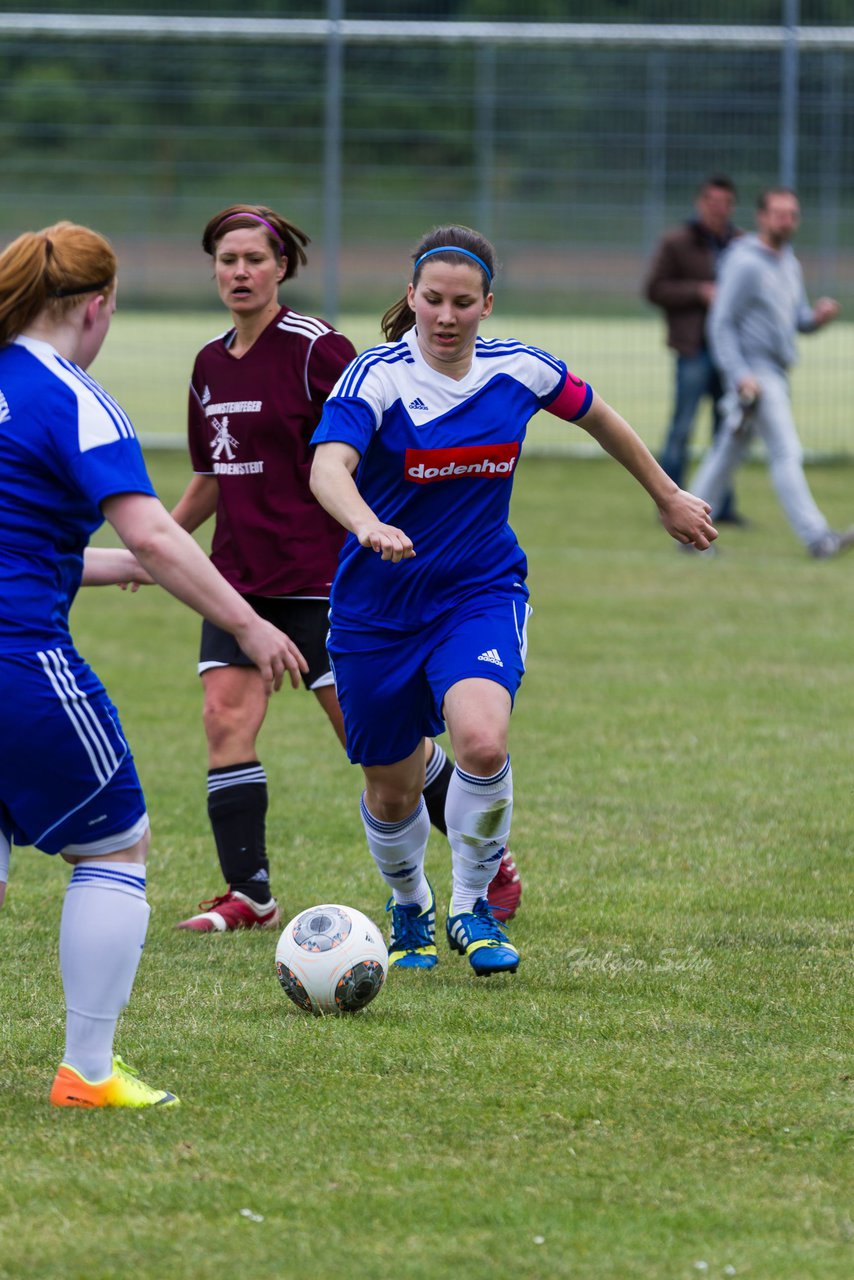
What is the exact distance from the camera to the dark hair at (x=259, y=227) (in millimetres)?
5898

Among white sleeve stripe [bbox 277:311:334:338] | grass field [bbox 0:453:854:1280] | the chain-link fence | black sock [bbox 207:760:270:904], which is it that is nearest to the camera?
grass field [bbox 0:453:854:1280]

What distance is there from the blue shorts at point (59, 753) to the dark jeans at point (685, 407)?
1177 cm

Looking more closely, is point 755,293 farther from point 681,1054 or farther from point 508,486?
point 681,1054

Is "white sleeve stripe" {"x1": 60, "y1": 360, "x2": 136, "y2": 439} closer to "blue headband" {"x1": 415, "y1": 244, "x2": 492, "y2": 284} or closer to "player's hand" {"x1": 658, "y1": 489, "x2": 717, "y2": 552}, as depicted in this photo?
"blue headband" {"x1": 415, "y1": 244, "x2": 492, "y2": 284}

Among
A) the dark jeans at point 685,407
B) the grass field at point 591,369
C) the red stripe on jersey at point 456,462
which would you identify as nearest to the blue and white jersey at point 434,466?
the red stripe on jersey at point 456,462

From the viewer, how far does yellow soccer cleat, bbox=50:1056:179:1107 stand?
409cm

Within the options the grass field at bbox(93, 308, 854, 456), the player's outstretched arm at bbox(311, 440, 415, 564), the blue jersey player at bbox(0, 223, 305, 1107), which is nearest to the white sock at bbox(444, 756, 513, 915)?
the player's outstretched arm at bbox(311, 440, 415, 564)

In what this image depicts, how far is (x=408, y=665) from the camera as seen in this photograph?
512cm

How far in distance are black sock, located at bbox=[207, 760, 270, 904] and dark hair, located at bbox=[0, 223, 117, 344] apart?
93.1 inches

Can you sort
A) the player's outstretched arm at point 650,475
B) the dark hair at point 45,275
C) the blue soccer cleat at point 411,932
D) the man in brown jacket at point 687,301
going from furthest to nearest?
the man in brown jacket at point 687,301
the blue soccer cleat at point 411,932
the player's outstretched arm at point 650,475
the dark hair at point 45,275

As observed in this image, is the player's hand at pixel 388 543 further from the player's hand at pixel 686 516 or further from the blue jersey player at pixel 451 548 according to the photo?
the player's hand at pixel 686 516

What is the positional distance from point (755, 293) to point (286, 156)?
8175 millimetres

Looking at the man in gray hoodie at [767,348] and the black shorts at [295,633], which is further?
the man in gray hoodie at [767,348]

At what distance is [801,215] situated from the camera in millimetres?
19938
